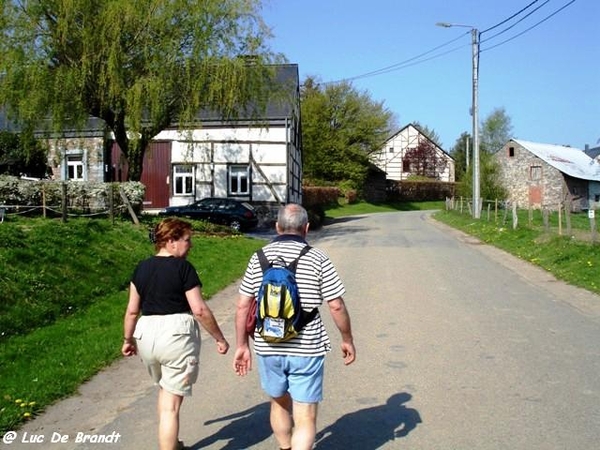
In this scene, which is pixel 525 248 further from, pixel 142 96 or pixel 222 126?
pixel 222 126

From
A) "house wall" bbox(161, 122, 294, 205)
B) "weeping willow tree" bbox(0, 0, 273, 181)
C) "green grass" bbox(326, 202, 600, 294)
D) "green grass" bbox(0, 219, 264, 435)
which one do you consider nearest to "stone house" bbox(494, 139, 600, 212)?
"house wall" bbox(161, 122, 294, 205)

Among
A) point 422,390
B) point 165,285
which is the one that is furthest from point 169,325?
point 422,390

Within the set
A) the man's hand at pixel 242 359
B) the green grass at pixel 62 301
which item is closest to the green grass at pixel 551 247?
the green grass at pixel 62 301

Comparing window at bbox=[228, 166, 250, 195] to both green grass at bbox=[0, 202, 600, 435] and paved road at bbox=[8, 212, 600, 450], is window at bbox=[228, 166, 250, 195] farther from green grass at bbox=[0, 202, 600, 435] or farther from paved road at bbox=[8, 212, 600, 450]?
paved road at bbox=[8, 212, 600, 450]

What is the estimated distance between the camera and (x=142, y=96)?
63.3ft

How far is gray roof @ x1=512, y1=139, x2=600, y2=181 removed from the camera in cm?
5878

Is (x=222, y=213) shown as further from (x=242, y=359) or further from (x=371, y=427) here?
(x=242, y=359)

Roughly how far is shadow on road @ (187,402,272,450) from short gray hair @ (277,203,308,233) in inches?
62.1

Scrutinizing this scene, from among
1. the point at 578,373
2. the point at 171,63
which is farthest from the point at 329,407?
the point at 171,63

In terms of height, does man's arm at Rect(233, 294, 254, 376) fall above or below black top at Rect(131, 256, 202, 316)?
below

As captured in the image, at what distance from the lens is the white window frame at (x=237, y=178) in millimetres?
32750

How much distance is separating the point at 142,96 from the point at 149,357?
15996 millimetres

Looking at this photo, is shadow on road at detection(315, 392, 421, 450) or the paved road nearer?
shadow on road at detection(315, 392, 421, 450)

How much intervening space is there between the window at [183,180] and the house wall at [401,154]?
51.3 meters
